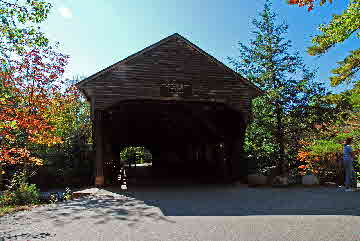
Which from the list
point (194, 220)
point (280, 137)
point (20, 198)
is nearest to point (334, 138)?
point (280, 137)

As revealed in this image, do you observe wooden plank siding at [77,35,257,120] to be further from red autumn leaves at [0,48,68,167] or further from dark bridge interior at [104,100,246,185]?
red autumn leaves at [0,48,68,167]

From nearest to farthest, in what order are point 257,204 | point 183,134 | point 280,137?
point 257,204 → point 280,137 → point 183,134

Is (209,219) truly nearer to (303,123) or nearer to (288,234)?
(288,234)

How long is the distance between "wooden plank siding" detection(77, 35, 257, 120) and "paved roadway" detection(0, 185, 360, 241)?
439 centimetres

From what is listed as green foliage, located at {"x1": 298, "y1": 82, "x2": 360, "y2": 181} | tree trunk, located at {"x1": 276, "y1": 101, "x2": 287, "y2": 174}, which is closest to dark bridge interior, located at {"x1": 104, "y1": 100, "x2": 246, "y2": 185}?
green foliage, located at {"x1": 298, "y1": 82, "x2": 360, "y2": 181}

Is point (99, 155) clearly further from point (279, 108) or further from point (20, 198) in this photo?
point (279, 108)

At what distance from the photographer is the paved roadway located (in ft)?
14.3

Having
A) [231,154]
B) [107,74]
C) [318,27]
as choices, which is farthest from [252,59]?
[107,74]

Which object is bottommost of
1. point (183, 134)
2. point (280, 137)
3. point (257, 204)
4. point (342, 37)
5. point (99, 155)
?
point (257, 204)

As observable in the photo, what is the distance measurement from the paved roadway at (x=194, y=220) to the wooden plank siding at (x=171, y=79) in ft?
14.4

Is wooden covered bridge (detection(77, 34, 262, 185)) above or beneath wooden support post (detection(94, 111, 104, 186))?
above

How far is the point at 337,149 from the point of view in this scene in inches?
452

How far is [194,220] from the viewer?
17.3 ft

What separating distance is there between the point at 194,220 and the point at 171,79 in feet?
22.5
